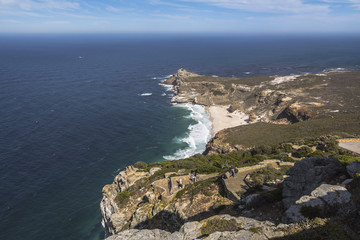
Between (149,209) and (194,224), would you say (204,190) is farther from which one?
(194,224)

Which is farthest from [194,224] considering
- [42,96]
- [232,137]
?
[42,96]

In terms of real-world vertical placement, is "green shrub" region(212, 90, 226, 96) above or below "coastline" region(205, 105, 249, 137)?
above

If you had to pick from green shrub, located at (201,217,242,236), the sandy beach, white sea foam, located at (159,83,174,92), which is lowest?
the sandy beach

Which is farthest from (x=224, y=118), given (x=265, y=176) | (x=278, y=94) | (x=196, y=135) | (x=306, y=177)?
(x=306, y=177)

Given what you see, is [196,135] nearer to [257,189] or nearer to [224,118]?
[224,118]

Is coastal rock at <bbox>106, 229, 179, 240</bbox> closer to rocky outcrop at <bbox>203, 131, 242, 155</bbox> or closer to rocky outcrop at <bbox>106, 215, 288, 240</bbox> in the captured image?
rocky outcrop at <bbox>106, 215, 288, 240</bbox>

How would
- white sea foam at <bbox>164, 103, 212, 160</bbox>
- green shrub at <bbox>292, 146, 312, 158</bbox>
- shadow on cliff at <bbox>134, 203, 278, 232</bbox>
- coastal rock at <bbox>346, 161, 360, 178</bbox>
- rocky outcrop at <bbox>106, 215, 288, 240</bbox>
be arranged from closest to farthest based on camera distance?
rocky outcrop at <bbox>106, 215, 288, 240</bbox>
coastal rock at <bbox>346, 161, 360, 178</bbox>
shadow on cliff at <bbox>134, 203, 278, 232</bbox>
green shrub at <bbox>292, 146, 312, 158</bbox>
white sea foam at <bbox>164, 103, 212, 160</bbox>

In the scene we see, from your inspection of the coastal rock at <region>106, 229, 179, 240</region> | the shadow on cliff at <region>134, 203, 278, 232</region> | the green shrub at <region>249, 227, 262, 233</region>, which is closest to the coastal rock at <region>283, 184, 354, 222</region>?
the green shrub at <region>249, 227, 262, 233</region>
